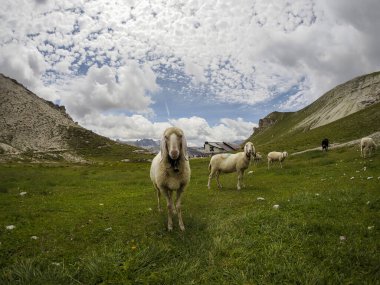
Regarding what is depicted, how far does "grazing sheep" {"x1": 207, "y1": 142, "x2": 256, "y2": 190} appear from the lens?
2030 cm

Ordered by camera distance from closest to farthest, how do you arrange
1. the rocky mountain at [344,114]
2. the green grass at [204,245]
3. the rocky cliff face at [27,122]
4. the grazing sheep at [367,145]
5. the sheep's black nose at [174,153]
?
1. the green grass at [204,245]
2. the sheep's black nose at [174,153]
3. the grazing sheep at [367,145]
4. the rocky mountain at [344,114]
5. the rocky cliff face at [27,122]

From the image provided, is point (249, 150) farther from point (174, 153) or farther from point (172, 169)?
point (174, 153)

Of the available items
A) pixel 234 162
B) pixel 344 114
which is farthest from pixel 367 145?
pixel 344 114

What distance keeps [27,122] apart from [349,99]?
595 ft

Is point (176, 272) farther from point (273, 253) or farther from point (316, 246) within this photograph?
point (316, 246)

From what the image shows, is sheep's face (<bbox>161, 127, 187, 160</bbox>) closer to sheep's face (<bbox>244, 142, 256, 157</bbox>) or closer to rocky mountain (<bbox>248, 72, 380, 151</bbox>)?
sheep's face (<bbox>244, 142, 256, 157</bbox>)

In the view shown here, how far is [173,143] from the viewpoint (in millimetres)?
9469

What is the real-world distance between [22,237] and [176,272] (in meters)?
6.44

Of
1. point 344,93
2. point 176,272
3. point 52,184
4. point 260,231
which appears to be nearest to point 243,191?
point 260,231

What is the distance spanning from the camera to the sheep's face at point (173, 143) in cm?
938

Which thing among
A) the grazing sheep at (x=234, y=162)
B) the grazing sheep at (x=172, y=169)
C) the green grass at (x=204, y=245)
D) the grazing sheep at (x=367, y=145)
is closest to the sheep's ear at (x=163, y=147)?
the grazing sheep at (x=172, y=169)

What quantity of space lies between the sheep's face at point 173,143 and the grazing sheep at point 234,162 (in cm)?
1084

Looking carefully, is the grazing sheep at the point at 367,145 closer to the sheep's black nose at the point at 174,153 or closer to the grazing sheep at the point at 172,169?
the grazing sheep at the point at 172,169

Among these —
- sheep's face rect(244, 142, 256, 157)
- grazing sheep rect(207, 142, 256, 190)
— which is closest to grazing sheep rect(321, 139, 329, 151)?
grazing sheep rect(207, 142, 256, 190)
